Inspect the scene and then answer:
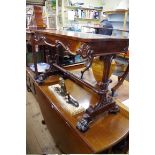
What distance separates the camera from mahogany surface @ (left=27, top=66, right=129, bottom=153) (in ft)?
2.61

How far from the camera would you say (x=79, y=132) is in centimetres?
84

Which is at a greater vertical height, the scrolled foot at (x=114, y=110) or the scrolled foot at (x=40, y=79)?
the scrolled foot at (x=40, y=79)

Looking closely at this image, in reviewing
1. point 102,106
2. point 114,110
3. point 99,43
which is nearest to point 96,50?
point 99,43

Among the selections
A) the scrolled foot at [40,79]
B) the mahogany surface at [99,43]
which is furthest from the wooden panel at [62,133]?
the mahogany surface at [99,43]

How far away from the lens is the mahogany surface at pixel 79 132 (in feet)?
2.61

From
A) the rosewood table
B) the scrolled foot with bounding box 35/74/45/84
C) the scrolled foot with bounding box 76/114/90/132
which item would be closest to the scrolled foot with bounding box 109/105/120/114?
the rosewood table

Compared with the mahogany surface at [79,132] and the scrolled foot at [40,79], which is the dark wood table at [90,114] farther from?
the scrolled foot at [40,79]

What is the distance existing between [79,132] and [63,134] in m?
0.22

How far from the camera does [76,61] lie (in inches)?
78.5

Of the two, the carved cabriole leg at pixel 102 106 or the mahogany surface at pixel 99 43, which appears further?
the carved cabriole leg at pixel 102 106

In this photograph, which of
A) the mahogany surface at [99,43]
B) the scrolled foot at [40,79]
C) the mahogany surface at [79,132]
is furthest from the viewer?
the scrolled foot at [40,79]

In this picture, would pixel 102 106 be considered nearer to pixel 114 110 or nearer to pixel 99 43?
pixel 114 110

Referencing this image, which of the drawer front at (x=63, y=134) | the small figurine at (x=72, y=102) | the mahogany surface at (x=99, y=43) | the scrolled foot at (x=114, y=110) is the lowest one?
the drawer front at (x=63, y=134)
